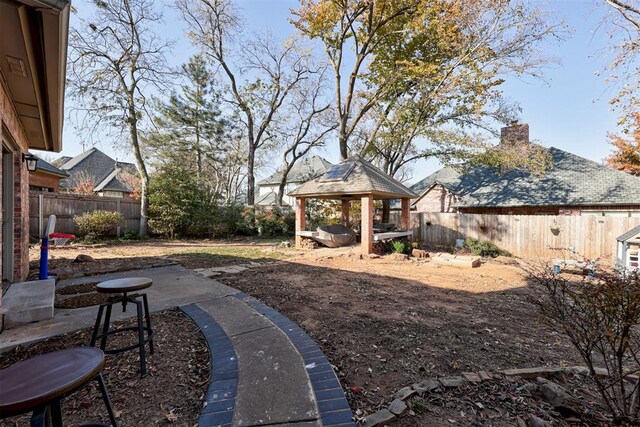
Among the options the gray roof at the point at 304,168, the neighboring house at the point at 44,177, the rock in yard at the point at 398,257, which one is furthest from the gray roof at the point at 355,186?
the gray roof at the point at 304,168

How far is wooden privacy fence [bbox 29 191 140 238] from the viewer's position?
36.2ft

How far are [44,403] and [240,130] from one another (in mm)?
22268

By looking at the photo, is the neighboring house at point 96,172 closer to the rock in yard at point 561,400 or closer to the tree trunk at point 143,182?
the tree trunk at point 143,182

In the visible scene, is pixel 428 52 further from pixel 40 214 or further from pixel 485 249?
pixel 40 214

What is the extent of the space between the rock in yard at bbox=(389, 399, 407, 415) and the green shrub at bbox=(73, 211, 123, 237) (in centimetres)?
1390

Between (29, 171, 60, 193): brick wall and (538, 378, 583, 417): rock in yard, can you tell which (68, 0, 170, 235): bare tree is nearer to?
(29, 171, 60, 193): brick wall

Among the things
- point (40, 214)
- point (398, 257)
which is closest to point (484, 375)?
point (398, 257)

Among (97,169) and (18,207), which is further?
(97,169)

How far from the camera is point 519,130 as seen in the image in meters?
16.1

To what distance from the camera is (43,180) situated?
14469mm

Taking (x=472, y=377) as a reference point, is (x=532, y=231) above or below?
above

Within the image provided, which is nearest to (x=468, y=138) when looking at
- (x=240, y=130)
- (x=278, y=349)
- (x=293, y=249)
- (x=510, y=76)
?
(x=510, y=76)

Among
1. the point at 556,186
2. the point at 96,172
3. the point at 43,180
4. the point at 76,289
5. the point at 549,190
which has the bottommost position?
the point at 76,289

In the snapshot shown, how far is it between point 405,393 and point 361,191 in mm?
7626
